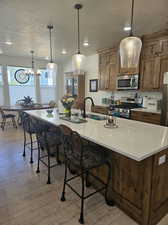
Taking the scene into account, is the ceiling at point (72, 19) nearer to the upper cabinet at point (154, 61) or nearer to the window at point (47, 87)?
the upper cabinet at point (154, 61)

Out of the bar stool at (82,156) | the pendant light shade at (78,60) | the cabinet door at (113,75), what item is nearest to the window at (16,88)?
the cabinet door at (113,75)

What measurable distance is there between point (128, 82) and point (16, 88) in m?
4.92

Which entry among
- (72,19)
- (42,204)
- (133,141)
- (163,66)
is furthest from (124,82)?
(42,204)

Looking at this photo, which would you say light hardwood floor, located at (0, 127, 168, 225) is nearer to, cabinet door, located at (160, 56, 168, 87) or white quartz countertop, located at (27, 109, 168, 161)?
white quartz countertop, located at (27, 109, 168, 161)

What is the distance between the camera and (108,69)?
4.84m

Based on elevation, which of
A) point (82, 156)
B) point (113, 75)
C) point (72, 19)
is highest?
point (72, 19)

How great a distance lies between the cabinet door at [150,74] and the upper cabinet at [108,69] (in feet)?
3.03

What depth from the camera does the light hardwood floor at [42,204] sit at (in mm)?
1645

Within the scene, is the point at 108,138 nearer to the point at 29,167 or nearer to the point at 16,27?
the point at 29,167

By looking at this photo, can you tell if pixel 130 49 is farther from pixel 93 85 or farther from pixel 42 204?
pixel 93 85

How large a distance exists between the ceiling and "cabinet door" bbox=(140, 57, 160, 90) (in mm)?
701

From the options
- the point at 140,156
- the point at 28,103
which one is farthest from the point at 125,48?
the point at 28,103

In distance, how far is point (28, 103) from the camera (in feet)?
19.0

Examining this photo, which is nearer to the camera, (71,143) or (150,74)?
(71,143)
